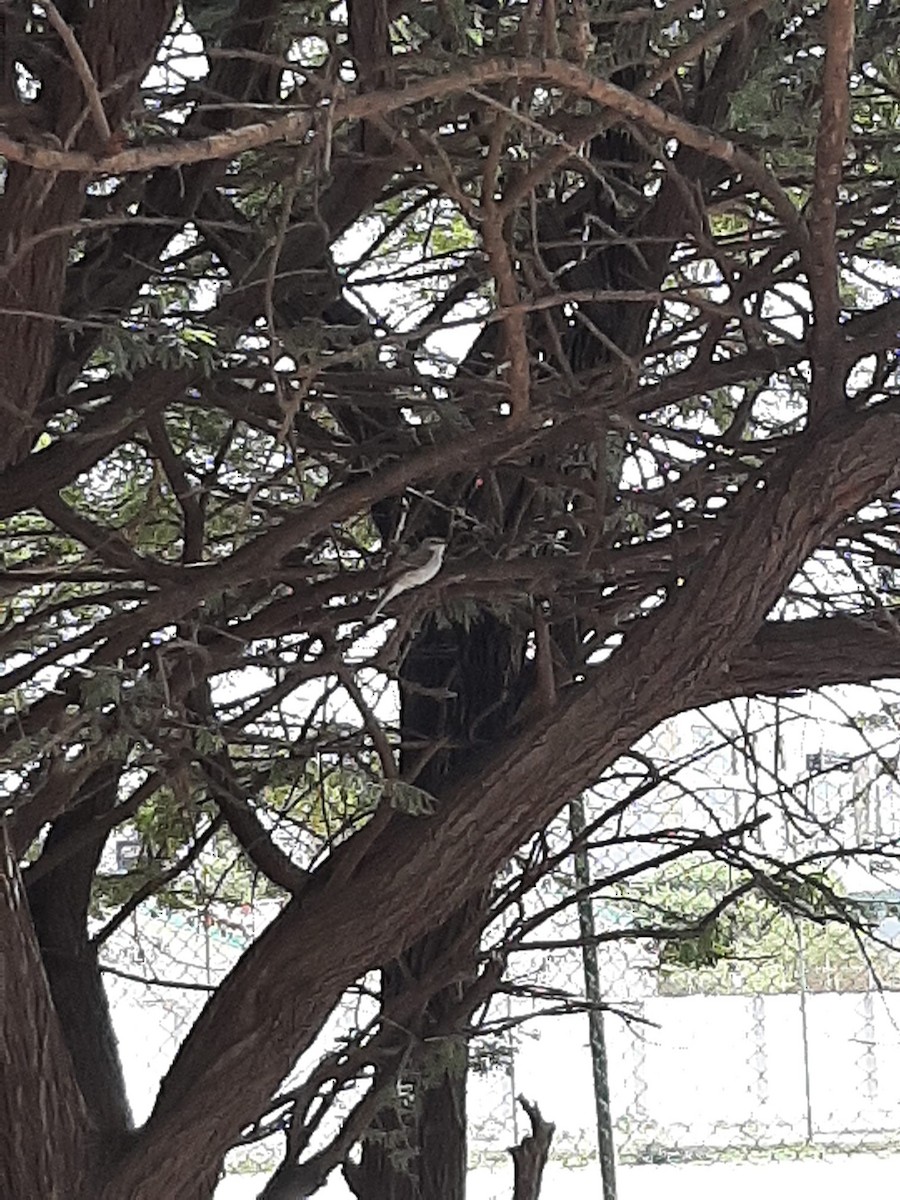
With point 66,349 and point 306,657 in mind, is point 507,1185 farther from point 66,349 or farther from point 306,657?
point 66,349

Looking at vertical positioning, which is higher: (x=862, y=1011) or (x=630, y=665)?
(x=630, y=665)

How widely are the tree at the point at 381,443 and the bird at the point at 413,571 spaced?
0.02 m

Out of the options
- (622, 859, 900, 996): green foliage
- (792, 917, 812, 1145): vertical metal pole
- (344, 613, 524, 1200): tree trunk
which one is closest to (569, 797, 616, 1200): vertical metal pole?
(622, 859, 900, 996): green foliage

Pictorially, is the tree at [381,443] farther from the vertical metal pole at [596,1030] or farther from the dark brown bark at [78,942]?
the vertical metal pole at [596,1030]

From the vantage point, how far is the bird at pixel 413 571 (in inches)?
37.9

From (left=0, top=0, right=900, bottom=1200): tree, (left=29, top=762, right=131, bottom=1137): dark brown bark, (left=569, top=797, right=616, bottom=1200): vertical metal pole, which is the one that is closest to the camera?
(left=0, top=0, right=900, bottom=1200): tree

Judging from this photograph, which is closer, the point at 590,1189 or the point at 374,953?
the point at 374,953

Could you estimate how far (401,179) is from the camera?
3.91ft

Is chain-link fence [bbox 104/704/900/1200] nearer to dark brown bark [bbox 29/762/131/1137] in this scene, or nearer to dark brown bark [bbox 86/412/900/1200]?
dark brown bark [bbox 29/762/131/1137]

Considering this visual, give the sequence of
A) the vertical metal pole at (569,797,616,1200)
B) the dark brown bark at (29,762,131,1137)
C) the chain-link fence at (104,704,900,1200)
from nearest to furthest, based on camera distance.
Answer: the dark brown bark at (29,762,131,1137), the vertical metal pole at (569,797,616,1200), the chain-link fence at (104,704,900,1200)

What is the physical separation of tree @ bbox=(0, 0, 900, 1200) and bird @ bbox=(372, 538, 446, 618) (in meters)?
0.02

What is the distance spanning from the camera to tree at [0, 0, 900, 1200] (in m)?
0.87

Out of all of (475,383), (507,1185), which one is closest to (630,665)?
(475,383)

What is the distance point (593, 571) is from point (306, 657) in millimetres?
312
